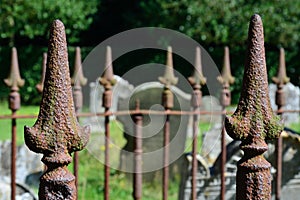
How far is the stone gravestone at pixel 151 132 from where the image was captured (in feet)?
20.9

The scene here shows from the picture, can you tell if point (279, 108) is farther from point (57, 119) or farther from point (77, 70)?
point (57, 119)

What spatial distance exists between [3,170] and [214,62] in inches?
302

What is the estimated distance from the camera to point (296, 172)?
15.3ft

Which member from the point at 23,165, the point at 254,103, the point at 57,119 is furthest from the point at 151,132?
the point at 57,119

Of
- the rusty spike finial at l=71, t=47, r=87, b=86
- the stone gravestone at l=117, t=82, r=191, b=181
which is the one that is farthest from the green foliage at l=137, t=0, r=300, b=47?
the rusty spike finial at l=71, t=47, r=87, b=86

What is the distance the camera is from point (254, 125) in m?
1.64

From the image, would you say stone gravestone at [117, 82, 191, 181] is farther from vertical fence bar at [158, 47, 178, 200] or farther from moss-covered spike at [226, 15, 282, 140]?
moss-covered spike at [226, 15, 282, 140]

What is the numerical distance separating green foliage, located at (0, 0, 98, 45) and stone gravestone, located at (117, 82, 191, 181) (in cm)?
700

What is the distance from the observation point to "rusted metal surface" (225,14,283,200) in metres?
1.62

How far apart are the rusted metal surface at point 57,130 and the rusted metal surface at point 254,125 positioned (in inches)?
16.6

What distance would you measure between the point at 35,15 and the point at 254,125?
40.0ft

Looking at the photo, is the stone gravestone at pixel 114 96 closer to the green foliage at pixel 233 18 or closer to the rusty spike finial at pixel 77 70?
the rusty spike finial at pixel 77 70

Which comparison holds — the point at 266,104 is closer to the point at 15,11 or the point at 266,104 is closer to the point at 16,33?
the point at 15,11

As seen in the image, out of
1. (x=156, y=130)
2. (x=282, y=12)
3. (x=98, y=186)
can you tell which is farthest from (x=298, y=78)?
(x=98, y=186)
